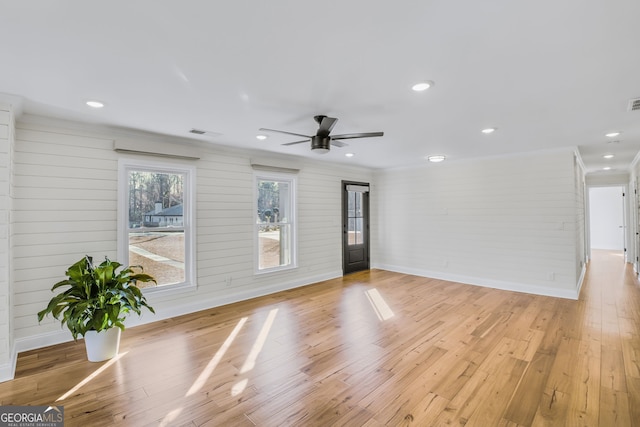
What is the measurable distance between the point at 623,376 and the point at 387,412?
7.23ft

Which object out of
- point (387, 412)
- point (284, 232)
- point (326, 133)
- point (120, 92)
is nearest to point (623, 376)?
point (387, 412)

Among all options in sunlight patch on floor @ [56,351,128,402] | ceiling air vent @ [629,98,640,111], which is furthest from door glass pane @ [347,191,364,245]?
sunlight patch on floor @ [56,351,128,402]

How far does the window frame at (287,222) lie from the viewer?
5250 mm

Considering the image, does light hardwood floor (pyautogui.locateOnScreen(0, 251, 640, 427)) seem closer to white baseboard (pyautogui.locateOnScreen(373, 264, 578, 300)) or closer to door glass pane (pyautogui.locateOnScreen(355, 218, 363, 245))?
white baseboard (pyautogui.locateOnScreen(373, 264, 578, 300))

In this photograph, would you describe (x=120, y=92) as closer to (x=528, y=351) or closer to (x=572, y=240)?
(x=528, y=351)

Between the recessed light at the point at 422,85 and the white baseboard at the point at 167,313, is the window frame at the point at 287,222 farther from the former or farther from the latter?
the recessed light at the point at 422,85

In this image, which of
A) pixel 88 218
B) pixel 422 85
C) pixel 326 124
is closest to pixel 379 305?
pixel 326 124

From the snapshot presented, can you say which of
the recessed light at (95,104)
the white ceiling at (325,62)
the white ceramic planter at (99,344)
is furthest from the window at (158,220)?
the white ceramic planter at (99,344)

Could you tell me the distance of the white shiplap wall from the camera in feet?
8.75

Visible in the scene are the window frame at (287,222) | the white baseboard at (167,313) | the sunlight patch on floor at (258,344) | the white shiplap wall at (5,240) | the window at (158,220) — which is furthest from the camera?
the window frame at (287,222)

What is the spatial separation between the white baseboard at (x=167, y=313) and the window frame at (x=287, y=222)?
316 mm

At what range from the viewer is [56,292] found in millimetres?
3422

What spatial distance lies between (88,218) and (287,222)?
308 centimetres

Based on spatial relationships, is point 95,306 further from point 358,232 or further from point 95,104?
point 358,232
